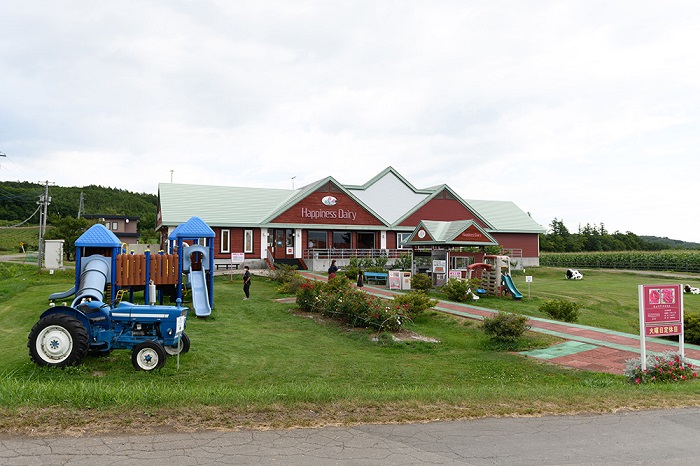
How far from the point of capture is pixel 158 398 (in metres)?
7.09

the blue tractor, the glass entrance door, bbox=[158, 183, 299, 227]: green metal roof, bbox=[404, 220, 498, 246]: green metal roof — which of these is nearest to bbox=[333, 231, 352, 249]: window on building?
the glass entrance door

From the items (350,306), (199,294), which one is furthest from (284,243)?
(350,306)

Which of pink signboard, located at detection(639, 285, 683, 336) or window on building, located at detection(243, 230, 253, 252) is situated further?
window on building, located at detection(243, 230, 253, 252)

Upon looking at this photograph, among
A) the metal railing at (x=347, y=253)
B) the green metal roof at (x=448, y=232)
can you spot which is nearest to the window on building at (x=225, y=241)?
the metal railing at (x=347, y=253)

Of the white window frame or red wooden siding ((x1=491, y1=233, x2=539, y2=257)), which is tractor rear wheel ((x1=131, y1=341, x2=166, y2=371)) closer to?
the white window frame

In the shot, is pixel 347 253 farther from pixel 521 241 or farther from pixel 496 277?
pixel 521 241

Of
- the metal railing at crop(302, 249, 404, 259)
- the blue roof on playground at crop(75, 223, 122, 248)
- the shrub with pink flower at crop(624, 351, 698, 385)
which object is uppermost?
the blue roof on playground at crop(75, 223, 122, 248)

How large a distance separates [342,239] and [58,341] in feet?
108

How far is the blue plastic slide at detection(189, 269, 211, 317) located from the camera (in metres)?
18.6

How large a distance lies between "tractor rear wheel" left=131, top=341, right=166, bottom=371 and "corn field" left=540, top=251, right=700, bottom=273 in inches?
2219

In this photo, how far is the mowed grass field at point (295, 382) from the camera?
21.9 ft

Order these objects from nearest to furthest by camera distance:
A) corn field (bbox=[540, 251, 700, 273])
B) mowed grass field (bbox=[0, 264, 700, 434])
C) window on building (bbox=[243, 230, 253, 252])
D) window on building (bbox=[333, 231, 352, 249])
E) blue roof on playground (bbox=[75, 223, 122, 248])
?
1. mowed grass field (bbox=[0, 264, 700, 434])
2. blue roof on playground (bbox=[75, 223, 122, 248])
3. window on building (bbox=[243, 230, 253, 252])
4. window on building (bbox=[333, 231, 352, 249])
5. corn field (bbox=[540, 251, 700, 273])

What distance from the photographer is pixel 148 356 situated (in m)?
10.8

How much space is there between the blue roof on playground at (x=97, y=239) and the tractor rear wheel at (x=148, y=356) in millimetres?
8571
